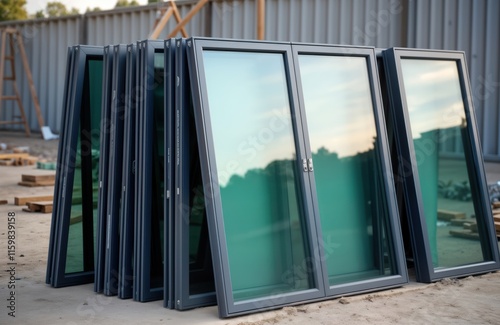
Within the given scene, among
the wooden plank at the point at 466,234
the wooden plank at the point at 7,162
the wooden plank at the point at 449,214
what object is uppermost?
the wooden plank at the point at 7,162

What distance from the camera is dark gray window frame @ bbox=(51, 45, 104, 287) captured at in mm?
4758

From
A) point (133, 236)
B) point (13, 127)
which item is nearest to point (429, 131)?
point (133, 236)

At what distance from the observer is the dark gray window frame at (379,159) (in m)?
4.64

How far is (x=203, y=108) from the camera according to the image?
412cm

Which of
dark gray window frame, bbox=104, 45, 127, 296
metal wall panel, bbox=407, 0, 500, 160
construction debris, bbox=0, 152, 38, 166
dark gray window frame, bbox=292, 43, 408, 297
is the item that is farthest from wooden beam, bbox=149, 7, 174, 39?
dark gray window frame, bbox=104, 45, 127, 296

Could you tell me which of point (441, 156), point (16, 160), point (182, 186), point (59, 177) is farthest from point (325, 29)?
point (182, 186)

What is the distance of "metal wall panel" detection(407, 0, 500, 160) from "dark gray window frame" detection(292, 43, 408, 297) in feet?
22.7

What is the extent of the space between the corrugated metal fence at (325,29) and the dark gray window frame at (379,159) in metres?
6.96

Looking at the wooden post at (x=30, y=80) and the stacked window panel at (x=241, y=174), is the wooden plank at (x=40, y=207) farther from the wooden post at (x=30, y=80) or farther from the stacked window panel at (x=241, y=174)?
the wooden post at (x=30, y=80)

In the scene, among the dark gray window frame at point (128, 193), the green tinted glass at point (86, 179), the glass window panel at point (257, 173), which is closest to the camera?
the glass window panel at point (257, 173)

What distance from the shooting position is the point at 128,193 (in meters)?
4.48

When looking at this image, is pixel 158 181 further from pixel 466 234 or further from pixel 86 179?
pixel 466 234

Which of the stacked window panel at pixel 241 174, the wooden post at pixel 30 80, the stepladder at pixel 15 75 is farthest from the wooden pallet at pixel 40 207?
the wooden post at pixel 30 80

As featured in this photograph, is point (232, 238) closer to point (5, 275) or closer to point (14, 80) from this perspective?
point (5, 275)
